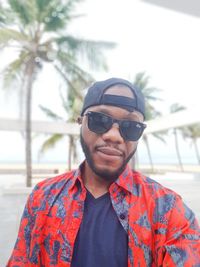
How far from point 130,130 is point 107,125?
6 centimetres

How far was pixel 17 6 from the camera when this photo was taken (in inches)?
332

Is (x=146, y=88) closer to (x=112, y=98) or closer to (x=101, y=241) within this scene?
(x=112, y=98)

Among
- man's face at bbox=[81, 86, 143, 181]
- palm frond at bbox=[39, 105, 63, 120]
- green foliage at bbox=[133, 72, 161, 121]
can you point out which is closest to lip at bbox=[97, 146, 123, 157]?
man's face at bbox=[81, 86, 143, 181]

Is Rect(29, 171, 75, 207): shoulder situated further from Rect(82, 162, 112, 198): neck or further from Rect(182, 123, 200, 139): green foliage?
Rect(182, 123, 200, 139): green foliage

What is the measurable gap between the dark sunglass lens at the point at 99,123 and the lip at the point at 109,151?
0.16ft

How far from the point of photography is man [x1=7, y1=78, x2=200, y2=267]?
79cm

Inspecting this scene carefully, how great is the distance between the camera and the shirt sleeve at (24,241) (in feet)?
2.95

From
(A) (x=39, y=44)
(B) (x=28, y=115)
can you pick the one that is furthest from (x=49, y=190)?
Result: (A) (x=39, y=44)

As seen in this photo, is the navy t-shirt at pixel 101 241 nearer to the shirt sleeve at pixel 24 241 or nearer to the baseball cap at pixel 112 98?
the shirt sleeve at pixel 24 241

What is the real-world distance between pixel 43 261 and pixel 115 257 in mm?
206

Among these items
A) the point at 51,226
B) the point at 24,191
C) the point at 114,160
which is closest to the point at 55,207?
the point at 51,226

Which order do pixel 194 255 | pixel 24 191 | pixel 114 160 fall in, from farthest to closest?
1. pixel 24 191
2. pixel 114 160
3. pixel 194 255

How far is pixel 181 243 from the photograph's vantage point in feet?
2.50

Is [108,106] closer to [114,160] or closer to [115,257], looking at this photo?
[114,160]
